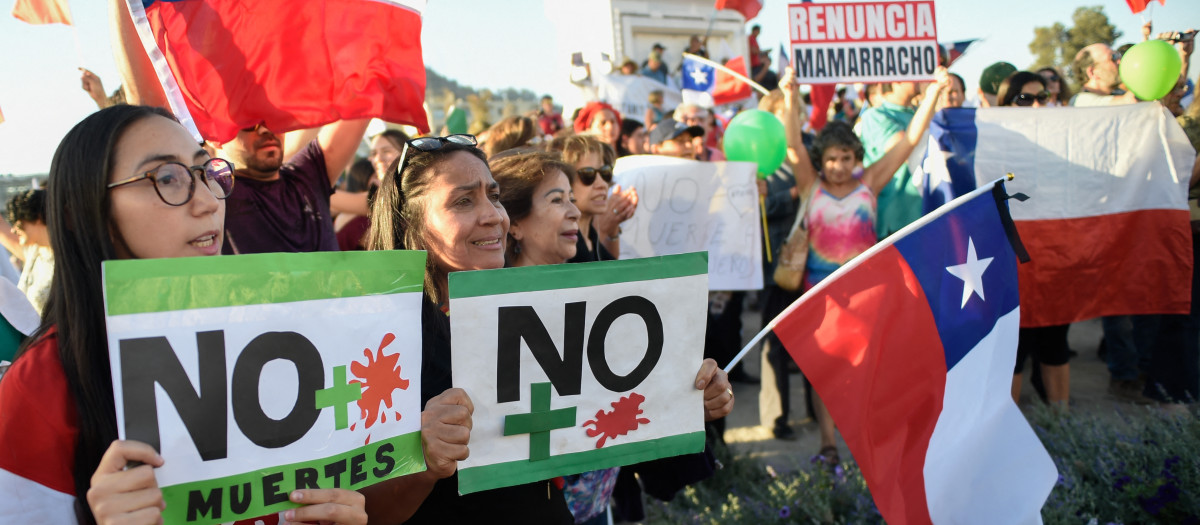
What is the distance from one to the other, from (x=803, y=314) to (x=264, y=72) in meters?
2.22

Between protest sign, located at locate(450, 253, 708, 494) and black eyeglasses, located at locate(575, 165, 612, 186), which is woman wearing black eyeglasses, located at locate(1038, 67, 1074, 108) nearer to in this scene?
black eyeglasses, located at locate(575, 165, 612, 186)

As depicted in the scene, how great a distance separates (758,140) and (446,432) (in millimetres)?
3837

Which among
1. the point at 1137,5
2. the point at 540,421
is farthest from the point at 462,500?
the point at 1137,5

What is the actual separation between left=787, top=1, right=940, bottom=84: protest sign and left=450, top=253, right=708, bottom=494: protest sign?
3.80m

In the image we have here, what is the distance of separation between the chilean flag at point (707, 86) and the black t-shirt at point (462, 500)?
24.4ft

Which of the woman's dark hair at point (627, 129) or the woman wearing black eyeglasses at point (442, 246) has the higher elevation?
the woman's dark hair at point (627, 129)

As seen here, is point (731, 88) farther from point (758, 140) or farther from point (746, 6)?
point (758, 140)

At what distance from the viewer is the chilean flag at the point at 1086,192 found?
4.73 meters

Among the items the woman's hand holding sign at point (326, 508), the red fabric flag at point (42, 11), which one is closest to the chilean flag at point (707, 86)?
the red fabric flag at point (42, 11)

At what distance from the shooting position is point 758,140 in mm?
5082

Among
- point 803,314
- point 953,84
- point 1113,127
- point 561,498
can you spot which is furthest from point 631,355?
point 953,84

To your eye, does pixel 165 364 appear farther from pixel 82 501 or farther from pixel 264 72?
pixel 264 72

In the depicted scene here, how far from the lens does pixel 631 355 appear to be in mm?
1955

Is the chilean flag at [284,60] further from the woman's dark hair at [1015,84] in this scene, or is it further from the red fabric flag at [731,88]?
the red fabric flag at [731,88]
